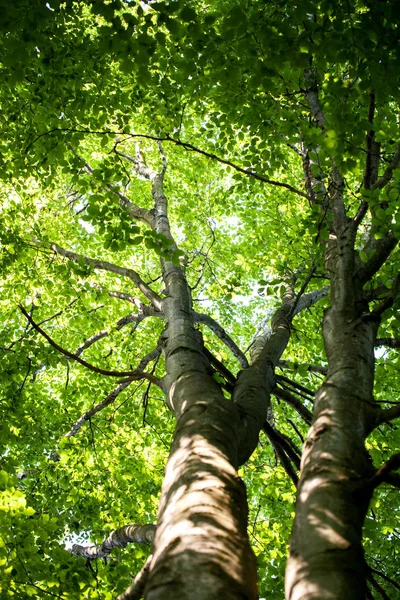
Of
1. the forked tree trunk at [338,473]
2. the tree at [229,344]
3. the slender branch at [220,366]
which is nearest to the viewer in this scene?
the forked tree trunk at [338,473]

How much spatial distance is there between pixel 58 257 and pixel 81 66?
9.98 feet

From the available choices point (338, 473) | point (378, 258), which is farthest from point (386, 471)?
point (378, 258)

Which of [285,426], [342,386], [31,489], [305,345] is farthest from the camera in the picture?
[285,426]

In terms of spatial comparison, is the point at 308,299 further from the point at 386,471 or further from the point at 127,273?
the point at 386,471

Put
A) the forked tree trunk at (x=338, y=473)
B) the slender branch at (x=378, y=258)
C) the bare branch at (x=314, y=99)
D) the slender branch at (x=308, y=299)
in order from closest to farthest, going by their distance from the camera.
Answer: the forked tree trunk at (x=338, y=473) → the slender branch at (x=378, y=258) → the bare branch at (x=314, y=99) → the slender branch at (x=308, y=299)

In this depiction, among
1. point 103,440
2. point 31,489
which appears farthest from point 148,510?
point 31,489

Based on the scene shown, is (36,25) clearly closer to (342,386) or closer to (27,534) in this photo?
(342,386)

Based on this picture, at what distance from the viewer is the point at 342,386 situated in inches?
97.5

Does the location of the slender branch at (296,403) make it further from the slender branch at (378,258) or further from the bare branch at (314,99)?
the bare branch at (314,99)

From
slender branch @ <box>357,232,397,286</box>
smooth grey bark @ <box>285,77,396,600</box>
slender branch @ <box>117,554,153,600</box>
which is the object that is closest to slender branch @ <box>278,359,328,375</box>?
smooth grey bark @ <box>285,77,396,600</box>

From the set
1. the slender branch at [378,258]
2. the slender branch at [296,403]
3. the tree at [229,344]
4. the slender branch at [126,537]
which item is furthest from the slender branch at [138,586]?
the slender branch at [378,258]

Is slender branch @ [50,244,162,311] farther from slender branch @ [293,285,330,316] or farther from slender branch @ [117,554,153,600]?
slender branch @ [117,554,153,600]

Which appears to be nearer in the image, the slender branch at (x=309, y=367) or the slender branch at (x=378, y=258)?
the slender branch at (x=378, y=258)

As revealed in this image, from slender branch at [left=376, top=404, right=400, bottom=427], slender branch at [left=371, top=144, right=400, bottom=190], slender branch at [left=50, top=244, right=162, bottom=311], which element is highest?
slender branch at [left=50, top=244, right=162, bottom=311]
